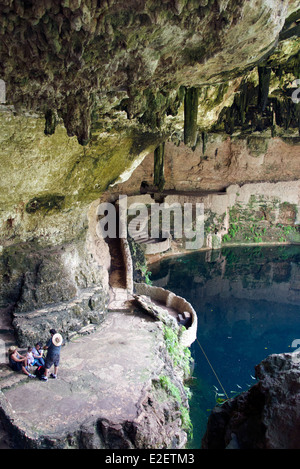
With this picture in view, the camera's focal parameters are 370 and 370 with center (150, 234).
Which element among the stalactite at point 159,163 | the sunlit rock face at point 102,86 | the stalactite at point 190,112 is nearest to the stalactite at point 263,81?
the sunlit rock face at point 102,86

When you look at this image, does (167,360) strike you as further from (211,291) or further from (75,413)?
(211,291)

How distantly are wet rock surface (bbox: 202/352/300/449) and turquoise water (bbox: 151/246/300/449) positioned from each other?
13.5 ft

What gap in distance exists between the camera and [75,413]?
5.26 metres

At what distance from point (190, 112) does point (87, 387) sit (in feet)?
16.4

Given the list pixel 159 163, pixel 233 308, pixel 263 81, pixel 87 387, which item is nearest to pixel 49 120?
pixel 87 387

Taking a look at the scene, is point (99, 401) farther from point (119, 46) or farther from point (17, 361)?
point (119, 46)

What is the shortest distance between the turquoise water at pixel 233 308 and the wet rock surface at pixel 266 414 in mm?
4122

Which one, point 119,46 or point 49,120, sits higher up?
point 119,46

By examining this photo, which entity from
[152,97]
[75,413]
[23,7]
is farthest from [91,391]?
[23,7]

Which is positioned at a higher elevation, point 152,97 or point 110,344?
point 152,97

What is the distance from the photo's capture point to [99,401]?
5555 mm
